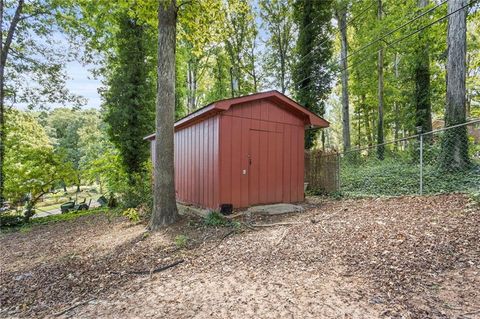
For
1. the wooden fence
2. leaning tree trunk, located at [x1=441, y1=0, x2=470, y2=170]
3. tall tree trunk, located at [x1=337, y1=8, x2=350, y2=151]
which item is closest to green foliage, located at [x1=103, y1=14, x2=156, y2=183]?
the wooden fence

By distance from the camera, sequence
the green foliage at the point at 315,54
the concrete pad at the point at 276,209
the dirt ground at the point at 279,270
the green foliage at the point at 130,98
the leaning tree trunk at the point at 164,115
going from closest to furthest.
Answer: the dirt ground at the point at 279,270
the leaning tree trunk at the point at 164,115
the concrete pad at the point at 276,209
the green foliage at the point at 130,98
the green foliage at the point at 315,54

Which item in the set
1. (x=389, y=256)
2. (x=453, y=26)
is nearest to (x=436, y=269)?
(x=389, y=256)

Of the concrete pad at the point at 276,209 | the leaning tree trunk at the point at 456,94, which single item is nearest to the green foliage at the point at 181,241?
the concrete pad at the point at 276,209

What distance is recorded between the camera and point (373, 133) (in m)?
20.9

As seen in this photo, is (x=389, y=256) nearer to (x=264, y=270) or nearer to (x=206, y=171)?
(x=264, y=270)

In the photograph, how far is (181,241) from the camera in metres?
4.55

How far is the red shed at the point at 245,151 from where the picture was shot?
6.04 meters

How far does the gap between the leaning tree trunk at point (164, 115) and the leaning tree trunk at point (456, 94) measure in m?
7.03

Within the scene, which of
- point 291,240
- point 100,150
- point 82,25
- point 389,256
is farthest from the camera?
point 100,150

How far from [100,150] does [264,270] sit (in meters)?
26.2

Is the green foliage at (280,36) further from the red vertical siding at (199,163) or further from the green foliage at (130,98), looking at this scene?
the red vertical siding at (199,163)

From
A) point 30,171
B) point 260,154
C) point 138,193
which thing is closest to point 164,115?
point 260,154

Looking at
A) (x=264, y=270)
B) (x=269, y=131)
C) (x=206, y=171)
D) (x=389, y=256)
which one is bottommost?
(x=264, y=270)

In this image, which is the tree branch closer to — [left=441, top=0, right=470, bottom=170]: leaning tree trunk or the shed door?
the shed door
